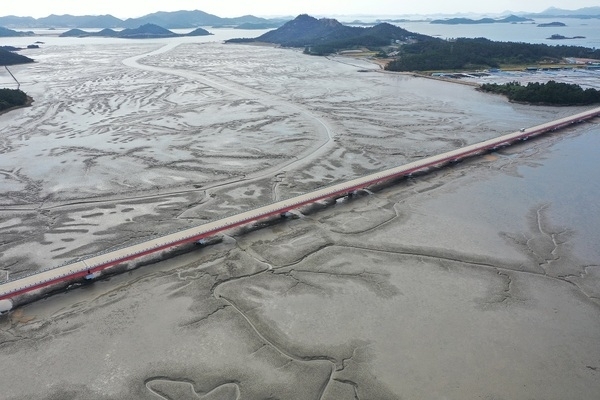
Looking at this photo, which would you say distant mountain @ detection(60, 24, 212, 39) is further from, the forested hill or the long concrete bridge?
the long concrete bridge

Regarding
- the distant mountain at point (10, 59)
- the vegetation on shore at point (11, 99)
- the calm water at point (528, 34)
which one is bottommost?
the vegetation on shore at point (11, 99)

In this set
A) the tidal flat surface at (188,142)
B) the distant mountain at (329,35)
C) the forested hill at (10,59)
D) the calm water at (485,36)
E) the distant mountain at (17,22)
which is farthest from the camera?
the distant mountain at (17,22)

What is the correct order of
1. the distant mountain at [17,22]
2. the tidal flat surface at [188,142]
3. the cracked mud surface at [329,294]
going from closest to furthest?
1. the cracked mud surface at [329,294]
2. the tidal flat surface at [188,142]
3. the distant mountain at [17,22]

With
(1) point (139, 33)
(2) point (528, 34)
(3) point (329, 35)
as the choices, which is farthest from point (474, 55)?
(1) point (139, 33)

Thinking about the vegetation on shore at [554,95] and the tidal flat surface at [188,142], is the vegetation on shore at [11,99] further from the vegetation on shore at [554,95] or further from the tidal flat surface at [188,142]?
the vegetation on shore at [554,95]

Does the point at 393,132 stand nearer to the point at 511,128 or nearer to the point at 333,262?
the point at 511,128

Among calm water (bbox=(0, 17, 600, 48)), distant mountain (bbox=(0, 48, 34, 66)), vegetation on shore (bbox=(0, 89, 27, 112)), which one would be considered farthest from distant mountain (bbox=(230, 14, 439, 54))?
vegetation on shore (bbox=(0, 89, 27, 112))

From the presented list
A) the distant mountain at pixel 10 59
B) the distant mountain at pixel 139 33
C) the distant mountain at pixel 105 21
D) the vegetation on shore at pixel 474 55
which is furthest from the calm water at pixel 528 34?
the distant mountain at pixel 105 21
